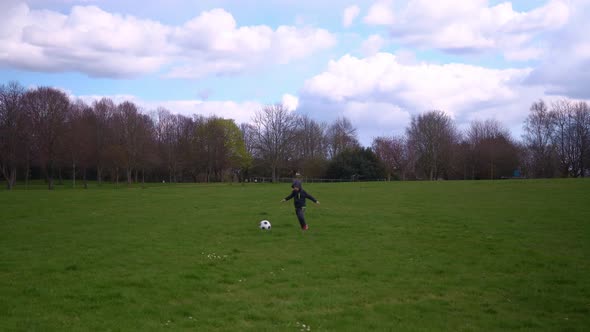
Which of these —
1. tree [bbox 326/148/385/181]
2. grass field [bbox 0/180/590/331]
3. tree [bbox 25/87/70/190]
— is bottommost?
grass field [bbox 0/180/590/331]

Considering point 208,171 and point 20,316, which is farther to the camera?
point 208,171

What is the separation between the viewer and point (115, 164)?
262ft

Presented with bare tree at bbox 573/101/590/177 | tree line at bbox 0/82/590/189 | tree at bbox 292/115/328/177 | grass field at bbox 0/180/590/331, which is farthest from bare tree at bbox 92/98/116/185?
bare tree at bbox 573/101/590/177

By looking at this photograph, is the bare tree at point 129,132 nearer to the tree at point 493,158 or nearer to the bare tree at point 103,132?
the bare tree at point 103,132

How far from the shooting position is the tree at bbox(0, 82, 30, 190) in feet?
206

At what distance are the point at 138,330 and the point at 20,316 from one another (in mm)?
2435

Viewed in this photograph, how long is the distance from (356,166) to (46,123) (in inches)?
2123

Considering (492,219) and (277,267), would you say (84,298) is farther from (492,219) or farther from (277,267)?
(492,219)

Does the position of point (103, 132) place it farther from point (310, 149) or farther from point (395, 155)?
point (395, 155)

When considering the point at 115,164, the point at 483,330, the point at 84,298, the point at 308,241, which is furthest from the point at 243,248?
the point at 115,164

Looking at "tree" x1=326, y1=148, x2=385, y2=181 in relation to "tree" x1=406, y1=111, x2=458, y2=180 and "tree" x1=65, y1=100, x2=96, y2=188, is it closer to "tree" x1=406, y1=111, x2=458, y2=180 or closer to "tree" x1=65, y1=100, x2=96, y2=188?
"tree" x1=406, y1=111, x2=458, y2=180

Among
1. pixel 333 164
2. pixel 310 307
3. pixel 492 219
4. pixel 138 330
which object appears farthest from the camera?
pixel 333 164

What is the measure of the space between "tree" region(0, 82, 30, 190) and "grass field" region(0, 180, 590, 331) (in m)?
46.9

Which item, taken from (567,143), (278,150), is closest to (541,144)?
(567,143)
